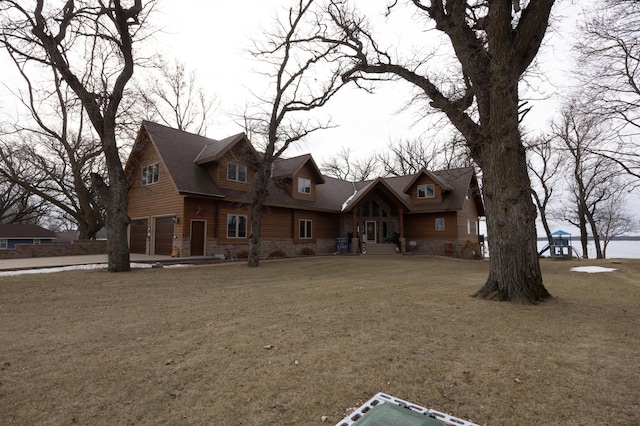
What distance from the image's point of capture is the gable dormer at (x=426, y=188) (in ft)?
78.2

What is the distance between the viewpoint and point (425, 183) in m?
24.8

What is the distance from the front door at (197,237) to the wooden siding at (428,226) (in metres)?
15.2

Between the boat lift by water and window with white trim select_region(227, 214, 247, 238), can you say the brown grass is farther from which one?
the boat lift by water

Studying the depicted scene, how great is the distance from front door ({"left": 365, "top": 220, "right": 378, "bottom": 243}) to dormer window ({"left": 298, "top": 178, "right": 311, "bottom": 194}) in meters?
5.73

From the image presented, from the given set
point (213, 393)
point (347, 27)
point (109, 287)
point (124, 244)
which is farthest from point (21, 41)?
point (213, 393)

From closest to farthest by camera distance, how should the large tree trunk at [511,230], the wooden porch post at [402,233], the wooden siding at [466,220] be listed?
the large tree trunk at [511,230], the wooden porch post at [402,233], the wooden siding at [466,220]

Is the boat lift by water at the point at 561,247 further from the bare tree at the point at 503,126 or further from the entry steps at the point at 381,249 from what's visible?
the bare tree at the point at 503,126

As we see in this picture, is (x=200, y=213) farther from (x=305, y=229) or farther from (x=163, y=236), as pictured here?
(x=305, y=229)

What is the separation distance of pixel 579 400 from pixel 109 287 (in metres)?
9.99

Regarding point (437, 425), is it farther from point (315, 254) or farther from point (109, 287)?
point (315, 254)

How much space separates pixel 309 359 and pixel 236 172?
55.3 feet

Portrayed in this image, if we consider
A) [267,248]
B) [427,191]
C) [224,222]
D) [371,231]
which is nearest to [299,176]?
[267,248]

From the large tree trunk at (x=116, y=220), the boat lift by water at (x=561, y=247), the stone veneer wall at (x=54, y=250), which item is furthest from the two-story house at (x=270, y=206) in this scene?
the boat lift by water at (x=561, y=247)

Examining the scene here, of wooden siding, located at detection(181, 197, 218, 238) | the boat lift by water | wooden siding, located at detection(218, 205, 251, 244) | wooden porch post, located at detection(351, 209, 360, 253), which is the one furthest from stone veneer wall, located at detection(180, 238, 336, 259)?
the boat lift by water
